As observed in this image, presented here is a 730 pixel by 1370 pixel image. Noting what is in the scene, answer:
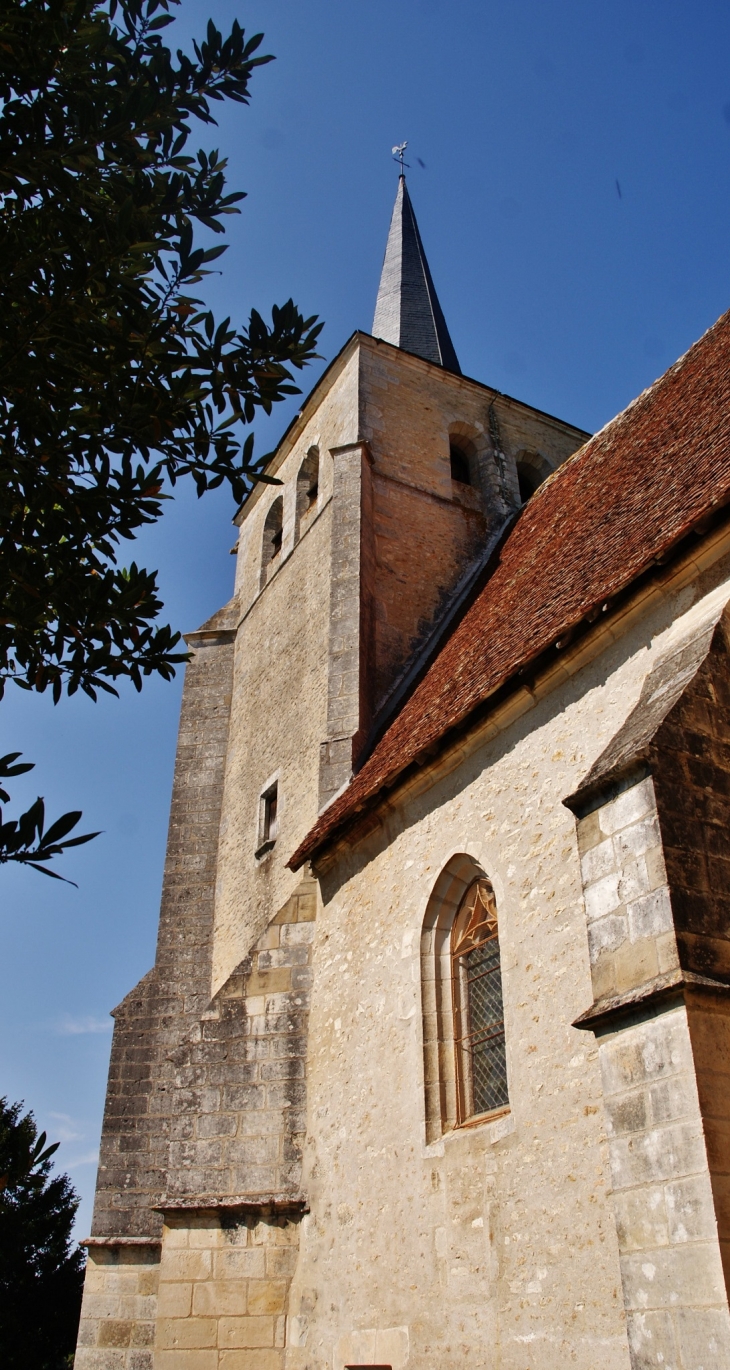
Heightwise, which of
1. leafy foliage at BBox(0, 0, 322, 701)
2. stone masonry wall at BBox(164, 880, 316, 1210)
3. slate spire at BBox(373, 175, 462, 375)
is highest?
slate spire at BBox(373, 175, 462, 375)

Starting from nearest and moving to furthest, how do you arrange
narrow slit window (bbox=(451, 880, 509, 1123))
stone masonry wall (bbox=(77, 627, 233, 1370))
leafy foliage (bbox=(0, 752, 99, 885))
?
1. leafy foliage (bbox=(0, 752, 99, 885))
2. narrow slit window (bbox=(451, 880, 509, 1123))
3. stone masonry wall (bbox=(77, 627, 233, 1370))

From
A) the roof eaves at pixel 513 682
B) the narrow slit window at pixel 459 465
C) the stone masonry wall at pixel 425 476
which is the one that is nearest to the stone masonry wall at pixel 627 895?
the roof eaves at pixel 513 682

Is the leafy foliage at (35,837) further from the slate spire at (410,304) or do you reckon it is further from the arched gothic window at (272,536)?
the slate spire at (410,304)

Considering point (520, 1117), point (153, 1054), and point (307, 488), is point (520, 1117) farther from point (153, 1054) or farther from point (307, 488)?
point (307, 488)

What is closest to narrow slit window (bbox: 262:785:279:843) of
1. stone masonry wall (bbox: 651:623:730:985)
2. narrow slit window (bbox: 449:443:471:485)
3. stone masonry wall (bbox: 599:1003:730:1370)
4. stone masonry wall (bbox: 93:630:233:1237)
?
stone masonry wall (bbox: 93:630:233:1237)

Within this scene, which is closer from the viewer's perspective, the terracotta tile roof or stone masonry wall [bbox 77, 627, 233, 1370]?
the terracotta tile roof

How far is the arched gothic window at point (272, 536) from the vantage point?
14.2 meters

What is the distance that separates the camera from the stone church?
4.71 metres

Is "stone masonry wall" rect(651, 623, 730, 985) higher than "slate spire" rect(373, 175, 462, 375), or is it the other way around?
"slate spire" rect(373, 175, 462, 375)

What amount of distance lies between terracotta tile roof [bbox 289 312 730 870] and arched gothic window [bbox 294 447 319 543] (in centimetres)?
313

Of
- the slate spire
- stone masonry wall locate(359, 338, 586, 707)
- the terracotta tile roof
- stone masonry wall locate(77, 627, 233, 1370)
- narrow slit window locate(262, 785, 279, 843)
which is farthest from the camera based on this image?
the slate spire

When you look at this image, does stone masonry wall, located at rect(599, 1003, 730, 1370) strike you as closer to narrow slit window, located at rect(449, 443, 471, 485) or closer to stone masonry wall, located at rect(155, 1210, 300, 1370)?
stone masonry wall, located at rect(155, 1210, 300, 1370)

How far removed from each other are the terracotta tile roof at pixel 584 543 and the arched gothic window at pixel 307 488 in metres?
3.13

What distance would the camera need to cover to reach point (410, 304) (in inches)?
680
